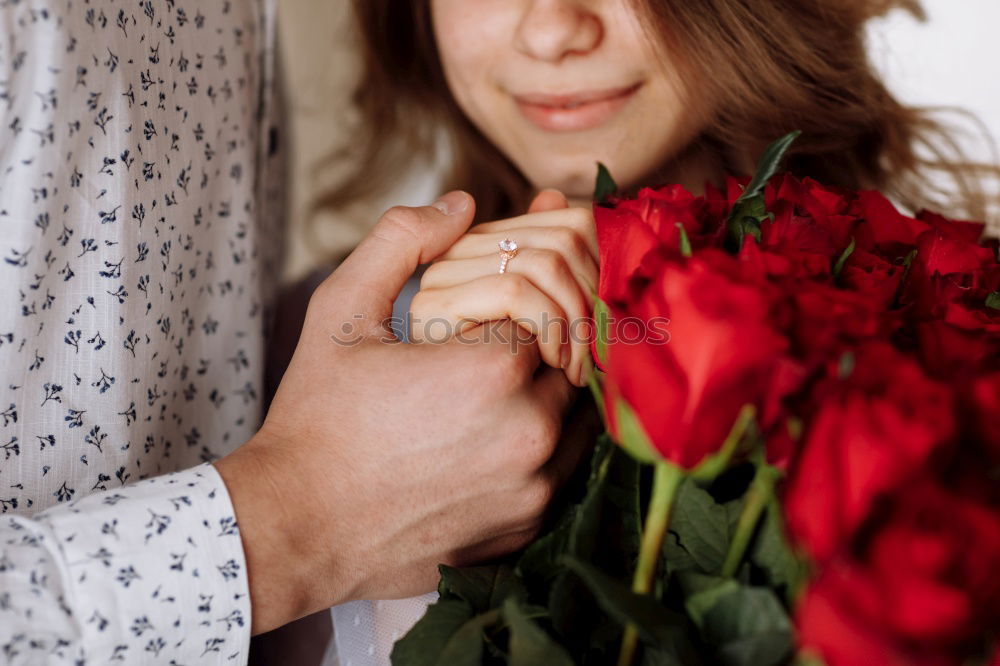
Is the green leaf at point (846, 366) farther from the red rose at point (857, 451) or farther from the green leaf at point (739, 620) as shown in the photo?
the green leaf at point (739, 620)

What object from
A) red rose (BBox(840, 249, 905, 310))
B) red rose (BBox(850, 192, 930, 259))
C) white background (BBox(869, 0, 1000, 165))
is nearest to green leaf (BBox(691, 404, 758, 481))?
red rose (BBox(840, 249, 905, 310))

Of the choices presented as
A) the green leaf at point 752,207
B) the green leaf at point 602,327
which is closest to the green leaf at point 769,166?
the green leaf at point 752,207

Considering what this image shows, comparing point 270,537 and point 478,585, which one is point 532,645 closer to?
point 478,585

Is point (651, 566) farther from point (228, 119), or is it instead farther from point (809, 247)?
point (228, 119)

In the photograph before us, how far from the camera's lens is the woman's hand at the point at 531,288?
587 mm

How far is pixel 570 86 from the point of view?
85 centimetres

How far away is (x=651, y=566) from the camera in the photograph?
367mm

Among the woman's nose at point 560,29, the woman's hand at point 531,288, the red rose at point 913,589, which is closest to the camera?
the red rose at point 913,589

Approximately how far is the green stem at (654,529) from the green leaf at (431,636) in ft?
0.29

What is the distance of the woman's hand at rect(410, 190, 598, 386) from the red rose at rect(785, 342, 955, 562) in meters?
0.29

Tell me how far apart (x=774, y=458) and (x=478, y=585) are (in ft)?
0.70

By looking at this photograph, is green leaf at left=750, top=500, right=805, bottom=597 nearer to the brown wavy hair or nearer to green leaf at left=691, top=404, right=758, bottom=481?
green leaf at left=691, top=404, right=758, bottom=481

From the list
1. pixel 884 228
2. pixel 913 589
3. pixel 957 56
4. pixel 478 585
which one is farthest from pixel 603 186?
pixel 957 56

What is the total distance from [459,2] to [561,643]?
0.70m
